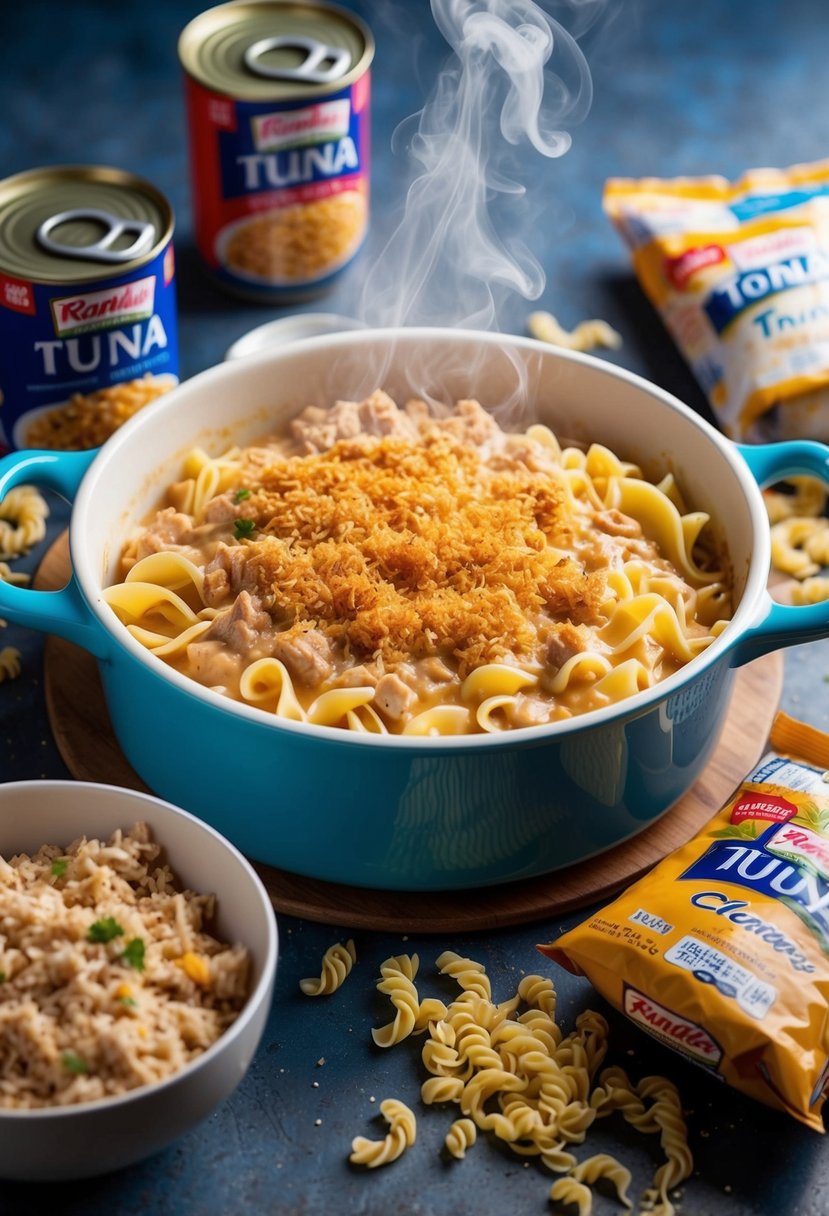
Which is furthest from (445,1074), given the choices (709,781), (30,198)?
(30,198)

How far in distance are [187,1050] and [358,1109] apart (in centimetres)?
52

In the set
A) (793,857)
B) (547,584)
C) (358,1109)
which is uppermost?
(547,584)

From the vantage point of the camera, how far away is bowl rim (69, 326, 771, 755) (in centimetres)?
334

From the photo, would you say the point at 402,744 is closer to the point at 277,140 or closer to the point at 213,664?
the point at 213,664

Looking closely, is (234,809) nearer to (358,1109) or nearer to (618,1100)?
(358,1109)

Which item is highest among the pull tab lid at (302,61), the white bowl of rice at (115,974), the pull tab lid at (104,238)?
the pull tab lid at (302,61)

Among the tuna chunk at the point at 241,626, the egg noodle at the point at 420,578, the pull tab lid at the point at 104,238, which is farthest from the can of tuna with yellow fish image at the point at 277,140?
the tuna chunk at the point at 241,626

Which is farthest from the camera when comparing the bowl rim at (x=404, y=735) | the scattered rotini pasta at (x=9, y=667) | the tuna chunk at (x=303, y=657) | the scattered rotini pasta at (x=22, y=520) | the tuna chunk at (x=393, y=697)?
the scattered rotini pasta at (x=22, y=520)

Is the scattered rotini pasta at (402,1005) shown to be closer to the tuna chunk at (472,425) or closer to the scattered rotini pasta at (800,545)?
the tuna chunk at (472,425)

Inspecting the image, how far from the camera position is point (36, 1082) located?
9.53ft

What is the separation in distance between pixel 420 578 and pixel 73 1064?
1602 millimetres

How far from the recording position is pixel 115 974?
10.00ft

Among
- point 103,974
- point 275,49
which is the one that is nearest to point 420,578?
point 103,974

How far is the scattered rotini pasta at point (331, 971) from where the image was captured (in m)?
3.54
